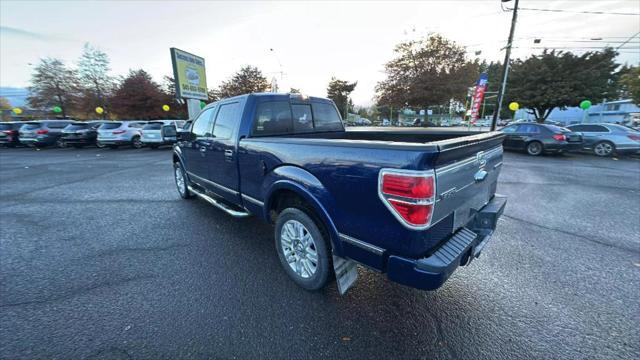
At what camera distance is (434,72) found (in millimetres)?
30172

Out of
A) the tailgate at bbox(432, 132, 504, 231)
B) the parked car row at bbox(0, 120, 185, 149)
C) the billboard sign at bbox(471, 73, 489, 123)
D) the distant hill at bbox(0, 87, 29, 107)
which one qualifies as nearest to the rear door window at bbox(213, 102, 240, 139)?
the tailgate at bbox(432, 132, 504, 231)

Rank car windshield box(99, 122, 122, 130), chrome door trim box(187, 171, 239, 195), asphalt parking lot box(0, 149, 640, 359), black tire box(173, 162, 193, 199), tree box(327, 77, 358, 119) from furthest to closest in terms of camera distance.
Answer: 1. tree box(327, 77, 358, 119)
2. car windshield box(99, 122, 122, 130)
3. black tire box(173, 162, 193, 199)
4. chrome door trim box(187, 171, 239, 195)
5. asphalt parking lot box(0, 149, 640, 359)

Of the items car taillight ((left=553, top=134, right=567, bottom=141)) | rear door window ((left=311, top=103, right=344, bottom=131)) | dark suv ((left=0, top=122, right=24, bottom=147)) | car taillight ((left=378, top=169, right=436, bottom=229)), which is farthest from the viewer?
dark suv ((left=0, top=122, right=24, bottom=147))

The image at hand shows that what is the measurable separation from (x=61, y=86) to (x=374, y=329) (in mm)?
46955

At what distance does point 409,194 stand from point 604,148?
1688 cm

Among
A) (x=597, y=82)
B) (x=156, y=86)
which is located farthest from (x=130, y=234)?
(x=597, y=82)

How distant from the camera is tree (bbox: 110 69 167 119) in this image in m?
26.3

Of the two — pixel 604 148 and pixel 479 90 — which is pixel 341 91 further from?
pixel 604 148

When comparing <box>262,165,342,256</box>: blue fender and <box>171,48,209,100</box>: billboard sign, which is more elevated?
<box>171,48,209,100</box>: billboard sign

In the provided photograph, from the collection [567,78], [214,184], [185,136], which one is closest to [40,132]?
[185,136]

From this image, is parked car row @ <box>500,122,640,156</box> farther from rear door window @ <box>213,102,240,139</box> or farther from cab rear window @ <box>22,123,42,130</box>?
cab rear window @ <box>22,123,42,130</box>

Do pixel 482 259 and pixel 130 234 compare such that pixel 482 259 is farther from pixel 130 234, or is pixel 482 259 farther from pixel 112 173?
pixel 112 173

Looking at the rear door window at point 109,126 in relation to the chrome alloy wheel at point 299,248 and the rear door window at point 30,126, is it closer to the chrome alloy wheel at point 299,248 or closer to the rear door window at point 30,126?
the rear door window at point 30,126

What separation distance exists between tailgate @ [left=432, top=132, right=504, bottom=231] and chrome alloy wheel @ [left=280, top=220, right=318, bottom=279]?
129 cm
